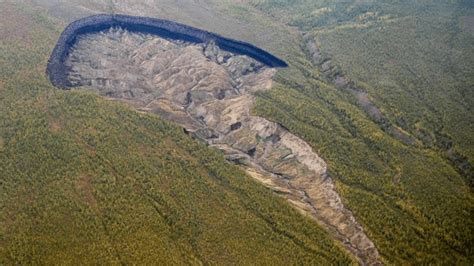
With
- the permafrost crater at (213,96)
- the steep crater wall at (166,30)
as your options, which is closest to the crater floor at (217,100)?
the permafrost crater at (213,96)

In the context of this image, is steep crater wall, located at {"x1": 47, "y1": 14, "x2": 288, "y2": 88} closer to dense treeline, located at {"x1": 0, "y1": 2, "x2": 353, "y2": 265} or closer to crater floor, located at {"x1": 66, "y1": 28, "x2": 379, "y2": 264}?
crater floor, located at {"x1": 66, "y1": 28, "x2": 379, "y2": 264}

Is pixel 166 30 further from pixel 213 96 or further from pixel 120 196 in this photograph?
pixel 120 196

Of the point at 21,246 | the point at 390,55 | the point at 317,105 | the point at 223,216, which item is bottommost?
the point at 21,246

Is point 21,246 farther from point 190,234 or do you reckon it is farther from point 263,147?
point 263,147

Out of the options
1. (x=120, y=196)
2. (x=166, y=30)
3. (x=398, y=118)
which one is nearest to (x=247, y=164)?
(x=120, y=196)

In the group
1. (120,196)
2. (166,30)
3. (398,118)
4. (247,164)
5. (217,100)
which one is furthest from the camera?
(166,30)

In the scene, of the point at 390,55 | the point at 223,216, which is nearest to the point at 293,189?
the point at 223,216

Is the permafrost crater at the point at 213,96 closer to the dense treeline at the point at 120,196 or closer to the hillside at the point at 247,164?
the hillside at the point at 247,164
